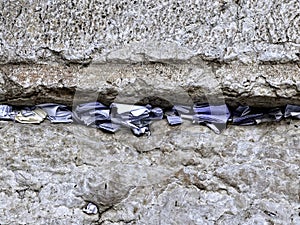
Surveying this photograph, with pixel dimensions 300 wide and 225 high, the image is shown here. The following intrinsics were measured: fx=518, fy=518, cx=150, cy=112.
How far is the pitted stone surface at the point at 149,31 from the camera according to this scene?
843mm

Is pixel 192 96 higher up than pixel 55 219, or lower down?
higher up

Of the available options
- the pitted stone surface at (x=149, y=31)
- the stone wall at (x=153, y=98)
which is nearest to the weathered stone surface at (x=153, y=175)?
the stone wall at (x=153, y=98)

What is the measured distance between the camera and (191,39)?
0.85m

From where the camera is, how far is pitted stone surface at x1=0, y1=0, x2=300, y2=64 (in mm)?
843

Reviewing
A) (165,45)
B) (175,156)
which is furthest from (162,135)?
(165,45)

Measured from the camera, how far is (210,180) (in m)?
0.86

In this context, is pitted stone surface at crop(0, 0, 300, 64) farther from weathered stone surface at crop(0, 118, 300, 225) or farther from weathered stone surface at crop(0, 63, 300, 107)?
weathered stone surface at crop(0, 118, 300, 225)

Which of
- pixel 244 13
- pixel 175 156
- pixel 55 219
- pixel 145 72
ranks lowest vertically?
pixel 55 219

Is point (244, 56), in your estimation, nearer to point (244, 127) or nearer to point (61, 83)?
point (244, 127)

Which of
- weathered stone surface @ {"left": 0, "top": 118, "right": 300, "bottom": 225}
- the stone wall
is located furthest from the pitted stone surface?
weathered stone surface @ {"left": 0, "top": 118, "right": 300, "bottom": 225}

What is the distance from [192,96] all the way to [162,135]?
0.28 ft

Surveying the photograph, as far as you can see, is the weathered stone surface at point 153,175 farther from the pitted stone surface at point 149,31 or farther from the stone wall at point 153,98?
the pitted stone surface at point 149,31

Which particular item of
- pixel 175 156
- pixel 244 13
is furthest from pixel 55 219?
pixel 244 13

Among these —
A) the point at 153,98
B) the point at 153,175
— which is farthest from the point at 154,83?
the point at 153,175
